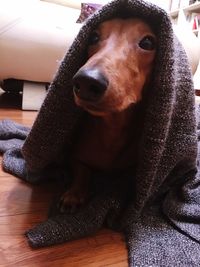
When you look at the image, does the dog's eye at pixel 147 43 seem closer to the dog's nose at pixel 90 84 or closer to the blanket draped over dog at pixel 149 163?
the blanket draped over dog at pixel 149 163

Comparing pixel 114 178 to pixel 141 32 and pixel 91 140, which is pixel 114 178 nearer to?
pixel 91 140

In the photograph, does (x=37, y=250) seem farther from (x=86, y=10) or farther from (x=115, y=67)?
(x=86, y=10)

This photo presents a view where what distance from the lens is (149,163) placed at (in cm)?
75

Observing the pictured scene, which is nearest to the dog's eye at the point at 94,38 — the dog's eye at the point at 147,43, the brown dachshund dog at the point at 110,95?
the brown dachshund dog at the point at 110,95

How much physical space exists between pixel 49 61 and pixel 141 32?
3.74 feet

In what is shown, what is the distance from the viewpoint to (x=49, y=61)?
182 centimetres

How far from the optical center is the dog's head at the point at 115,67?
61 cm

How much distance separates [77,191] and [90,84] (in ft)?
1.12

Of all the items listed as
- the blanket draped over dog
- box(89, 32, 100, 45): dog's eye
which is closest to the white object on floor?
the blanket draped over dog

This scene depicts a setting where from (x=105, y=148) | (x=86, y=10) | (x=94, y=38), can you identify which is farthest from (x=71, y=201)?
(x=86, y=10)

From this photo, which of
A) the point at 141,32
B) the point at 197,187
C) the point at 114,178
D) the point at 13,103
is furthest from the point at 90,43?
the point at 13,103

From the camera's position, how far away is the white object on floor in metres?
1.89

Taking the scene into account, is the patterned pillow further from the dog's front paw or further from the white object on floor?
the dog's front paw

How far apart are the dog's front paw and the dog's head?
252mm
